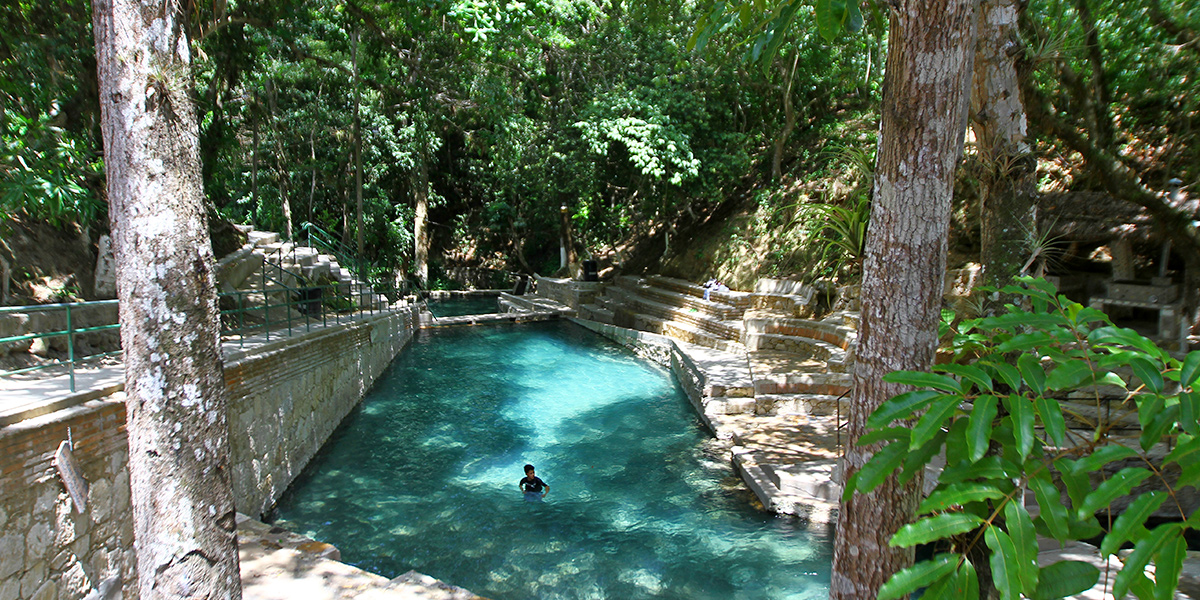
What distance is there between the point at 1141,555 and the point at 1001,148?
484 cm

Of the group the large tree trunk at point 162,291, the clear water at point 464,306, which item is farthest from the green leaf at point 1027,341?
the clear water at point 464,306

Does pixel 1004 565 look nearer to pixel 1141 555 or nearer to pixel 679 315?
pixel 1141 555

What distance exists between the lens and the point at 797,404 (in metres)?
9.27

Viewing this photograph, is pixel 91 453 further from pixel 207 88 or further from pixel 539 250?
pixel 539 250

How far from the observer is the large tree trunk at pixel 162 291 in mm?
3174

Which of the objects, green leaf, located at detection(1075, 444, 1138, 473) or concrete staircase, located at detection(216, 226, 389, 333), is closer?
green leaf, located at detection(1075, 444, 1138, 473)

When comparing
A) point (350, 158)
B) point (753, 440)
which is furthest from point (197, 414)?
point (350, 158)

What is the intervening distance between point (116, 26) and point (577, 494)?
6067 millimetres

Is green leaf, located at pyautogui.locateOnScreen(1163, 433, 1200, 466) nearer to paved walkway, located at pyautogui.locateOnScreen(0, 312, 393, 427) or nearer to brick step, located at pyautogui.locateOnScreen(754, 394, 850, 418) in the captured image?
paved walkway, located at pyautogui.locateOnScreen(0, 312, 393, 427)

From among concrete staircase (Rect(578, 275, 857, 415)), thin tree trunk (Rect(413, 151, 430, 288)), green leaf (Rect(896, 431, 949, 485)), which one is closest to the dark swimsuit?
concrete staircase (Rect(578, 275, 857, 415))

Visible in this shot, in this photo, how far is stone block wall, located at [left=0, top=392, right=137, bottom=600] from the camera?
Result: 381 centimetres

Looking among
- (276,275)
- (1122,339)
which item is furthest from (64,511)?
(276,275)

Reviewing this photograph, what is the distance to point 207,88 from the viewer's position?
12602 millimetres

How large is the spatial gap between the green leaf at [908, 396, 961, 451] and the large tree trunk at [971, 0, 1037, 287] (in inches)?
165
